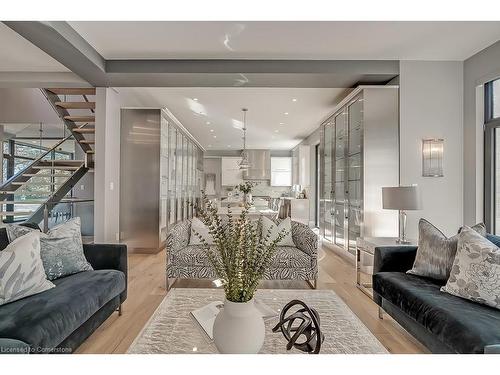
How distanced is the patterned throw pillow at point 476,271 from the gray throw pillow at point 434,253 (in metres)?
0.21

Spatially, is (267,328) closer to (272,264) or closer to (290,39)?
(272,264)

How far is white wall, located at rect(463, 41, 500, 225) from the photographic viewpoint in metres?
3.75

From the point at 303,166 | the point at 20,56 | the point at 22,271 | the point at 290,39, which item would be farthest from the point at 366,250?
the point at 303,166

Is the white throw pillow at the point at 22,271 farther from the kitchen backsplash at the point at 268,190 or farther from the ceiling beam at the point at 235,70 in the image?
the kitchen backsplash at the point at 268,190

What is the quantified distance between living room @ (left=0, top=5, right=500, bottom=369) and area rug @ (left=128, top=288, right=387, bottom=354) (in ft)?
0.06

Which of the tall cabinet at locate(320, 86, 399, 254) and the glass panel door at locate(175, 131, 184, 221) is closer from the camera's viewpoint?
the tall cabinet at locate(320, 86, 399, 254)

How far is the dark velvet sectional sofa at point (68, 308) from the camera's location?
4.85 ft

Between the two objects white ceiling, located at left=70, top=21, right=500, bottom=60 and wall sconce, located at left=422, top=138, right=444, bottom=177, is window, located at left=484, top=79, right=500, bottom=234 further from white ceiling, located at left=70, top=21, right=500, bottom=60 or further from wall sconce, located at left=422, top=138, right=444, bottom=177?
white ceiling, located at left=70, top=21, right=500, bottom=60

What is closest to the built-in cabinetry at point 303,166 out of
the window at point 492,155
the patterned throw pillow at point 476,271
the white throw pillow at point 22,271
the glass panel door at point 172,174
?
the glass panel door at point 172,174

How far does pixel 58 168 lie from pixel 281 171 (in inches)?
287

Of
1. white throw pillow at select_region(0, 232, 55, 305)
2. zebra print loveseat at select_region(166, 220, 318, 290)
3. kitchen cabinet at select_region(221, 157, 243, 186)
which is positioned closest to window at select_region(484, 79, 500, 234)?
zebra print loveseat at select_region(166, 220, 318, 290)

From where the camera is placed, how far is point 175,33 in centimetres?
329
